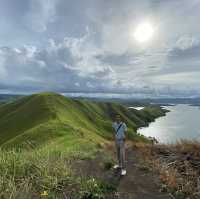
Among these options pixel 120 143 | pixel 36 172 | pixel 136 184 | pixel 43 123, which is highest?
pixel 120 143

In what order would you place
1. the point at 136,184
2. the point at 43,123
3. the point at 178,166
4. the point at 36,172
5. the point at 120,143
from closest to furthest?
the point at 36,172, the point at 136,184, the point at 178,166, the point at 120,143, the point at 43,123

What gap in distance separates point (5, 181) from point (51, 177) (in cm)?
172

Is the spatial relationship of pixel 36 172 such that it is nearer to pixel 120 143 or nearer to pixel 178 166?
pixel 120 143

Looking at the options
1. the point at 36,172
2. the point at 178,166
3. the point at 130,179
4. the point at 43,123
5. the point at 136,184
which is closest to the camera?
the point at 36,172

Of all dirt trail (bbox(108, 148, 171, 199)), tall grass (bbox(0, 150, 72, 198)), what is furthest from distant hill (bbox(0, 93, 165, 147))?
tall grass (bbox(0, 150, 72, 198))

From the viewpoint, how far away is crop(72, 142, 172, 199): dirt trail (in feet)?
32.1

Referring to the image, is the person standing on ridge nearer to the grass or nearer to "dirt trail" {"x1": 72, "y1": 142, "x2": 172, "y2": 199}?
"dirt trail" {"x1": 72, "y1": 142, "x2": 172, "y2": 199}

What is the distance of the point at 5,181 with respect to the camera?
8375 millimetres

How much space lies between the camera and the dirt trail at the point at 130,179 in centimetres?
977


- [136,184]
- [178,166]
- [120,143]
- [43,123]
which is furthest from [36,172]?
[43,123]

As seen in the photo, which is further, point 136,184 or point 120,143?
point 120,143

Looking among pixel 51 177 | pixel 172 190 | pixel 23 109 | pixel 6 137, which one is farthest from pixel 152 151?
pixel 23 109

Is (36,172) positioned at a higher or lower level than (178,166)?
higher

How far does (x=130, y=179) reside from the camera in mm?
11492
